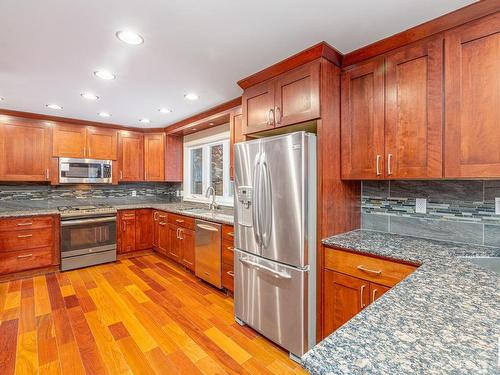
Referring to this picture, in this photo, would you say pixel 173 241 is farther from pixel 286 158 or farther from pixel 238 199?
pixel 286 158

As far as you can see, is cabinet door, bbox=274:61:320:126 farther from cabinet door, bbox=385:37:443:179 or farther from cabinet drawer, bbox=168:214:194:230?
Result: cabinet drawer, bbox=168:214:194:230

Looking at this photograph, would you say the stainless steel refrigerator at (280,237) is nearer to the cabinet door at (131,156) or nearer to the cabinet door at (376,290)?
the cabinet door at (376,290)

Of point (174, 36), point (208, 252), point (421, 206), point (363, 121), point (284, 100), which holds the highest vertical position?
point (174, 36)

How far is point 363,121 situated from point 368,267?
42.2 inches

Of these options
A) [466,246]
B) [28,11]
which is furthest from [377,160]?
[28,11]

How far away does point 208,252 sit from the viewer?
3.12m

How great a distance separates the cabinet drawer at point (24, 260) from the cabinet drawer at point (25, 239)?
0.07 m

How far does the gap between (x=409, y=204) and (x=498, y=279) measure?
97 centimetres

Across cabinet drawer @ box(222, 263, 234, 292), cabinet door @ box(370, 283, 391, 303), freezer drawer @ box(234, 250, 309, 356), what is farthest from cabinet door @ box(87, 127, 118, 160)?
cabinet door @ box(370, 283, 391, 303)

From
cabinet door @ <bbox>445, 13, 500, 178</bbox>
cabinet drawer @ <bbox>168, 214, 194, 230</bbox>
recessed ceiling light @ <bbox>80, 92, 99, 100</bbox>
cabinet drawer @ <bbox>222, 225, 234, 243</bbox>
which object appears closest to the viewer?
cabinet door @ <bbox>445, 13, 500, 178</bbox>

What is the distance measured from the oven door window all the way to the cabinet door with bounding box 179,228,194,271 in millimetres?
1279

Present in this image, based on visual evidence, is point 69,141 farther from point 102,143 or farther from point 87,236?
point 87,236

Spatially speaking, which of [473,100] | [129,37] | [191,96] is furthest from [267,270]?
[191,96]

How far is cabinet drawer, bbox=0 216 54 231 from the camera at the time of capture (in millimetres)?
3393
